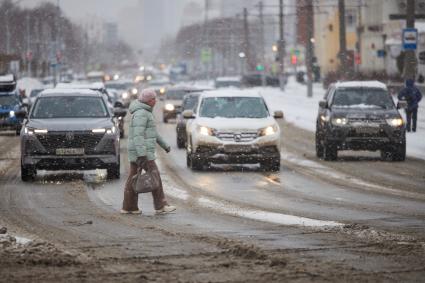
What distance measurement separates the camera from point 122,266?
11.4m

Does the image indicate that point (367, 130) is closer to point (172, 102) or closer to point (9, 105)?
point (9, 105)

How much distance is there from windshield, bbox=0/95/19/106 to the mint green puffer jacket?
29.2 m

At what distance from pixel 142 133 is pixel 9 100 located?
97.2 feet

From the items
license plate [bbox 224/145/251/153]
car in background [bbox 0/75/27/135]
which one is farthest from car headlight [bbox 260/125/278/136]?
car in background [bbox 0/75/27/135]

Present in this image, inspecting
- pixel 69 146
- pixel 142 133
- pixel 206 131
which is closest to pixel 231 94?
pixel 206 131

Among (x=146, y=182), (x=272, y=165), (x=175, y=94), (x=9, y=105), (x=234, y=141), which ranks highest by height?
(x=146, y=182)

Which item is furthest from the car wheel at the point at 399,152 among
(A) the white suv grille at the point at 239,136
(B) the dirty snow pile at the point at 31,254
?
(B) the dirty snow pile at the point at 31,254

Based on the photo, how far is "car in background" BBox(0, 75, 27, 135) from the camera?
4547cm

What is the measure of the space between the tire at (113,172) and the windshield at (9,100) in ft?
74.4

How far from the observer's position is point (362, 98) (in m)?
30.2

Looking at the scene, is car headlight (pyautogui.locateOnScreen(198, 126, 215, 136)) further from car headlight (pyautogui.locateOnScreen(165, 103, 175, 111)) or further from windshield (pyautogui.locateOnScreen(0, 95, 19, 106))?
car headlight (pyautogui.locateOnScreen(165, 103, 175, 111))

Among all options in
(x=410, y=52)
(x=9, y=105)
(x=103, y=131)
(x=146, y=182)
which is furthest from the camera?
(x=410, y=52)

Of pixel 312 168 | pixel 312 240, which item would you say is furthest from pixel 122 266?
pixel 312 168

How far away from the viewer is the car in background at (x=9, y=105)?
45.5m
